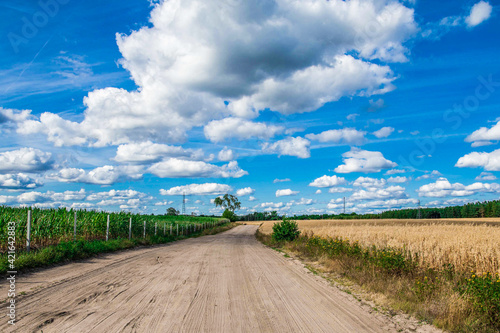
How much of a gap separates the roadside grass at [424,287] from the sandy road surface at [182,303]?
1.00 m

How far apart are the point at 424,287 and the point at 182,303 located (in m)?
5.57

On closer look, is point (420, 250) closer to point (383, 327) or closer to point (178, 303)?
point (383, 327)

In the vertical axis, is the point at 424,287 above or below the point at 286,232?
above

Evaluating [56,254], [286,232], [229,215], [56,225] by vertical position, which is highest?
[56,225]

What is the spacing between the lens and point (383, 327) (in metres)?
5.68

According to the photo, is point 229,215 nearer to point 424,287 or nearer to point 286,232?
point 286,232

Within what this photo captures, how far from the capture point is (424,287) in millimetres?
7406

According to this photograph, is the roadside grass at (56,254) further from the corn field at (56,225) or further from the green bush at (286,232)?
the green bush at (286,232)

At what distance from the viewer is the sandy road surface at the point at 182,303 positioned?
5.41m

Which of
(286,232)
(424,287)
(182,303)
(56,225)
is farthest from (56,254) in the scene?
(286,232)

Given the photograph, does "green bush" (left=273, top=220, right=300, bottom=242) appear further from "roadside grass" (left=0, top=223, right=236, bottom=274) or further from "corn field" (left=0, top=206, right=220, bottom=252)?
"corn field" (left=0, top=206, right=220, bottom=252)

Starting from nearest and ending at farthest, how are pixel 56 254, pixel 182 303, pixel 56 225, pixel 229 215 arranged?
pixel 182 303 → pixel 56 254 → pixel 56 225 → pixel 229 215

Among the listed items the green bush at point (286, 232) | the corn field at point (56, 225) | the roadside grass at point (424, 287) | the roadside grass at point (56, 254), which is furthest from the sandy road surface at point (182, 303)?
the green bush at point (286, 232)

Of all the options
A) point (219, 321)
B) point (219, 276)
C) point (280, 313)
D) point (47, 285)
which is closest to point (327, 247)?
point (219, 276)
